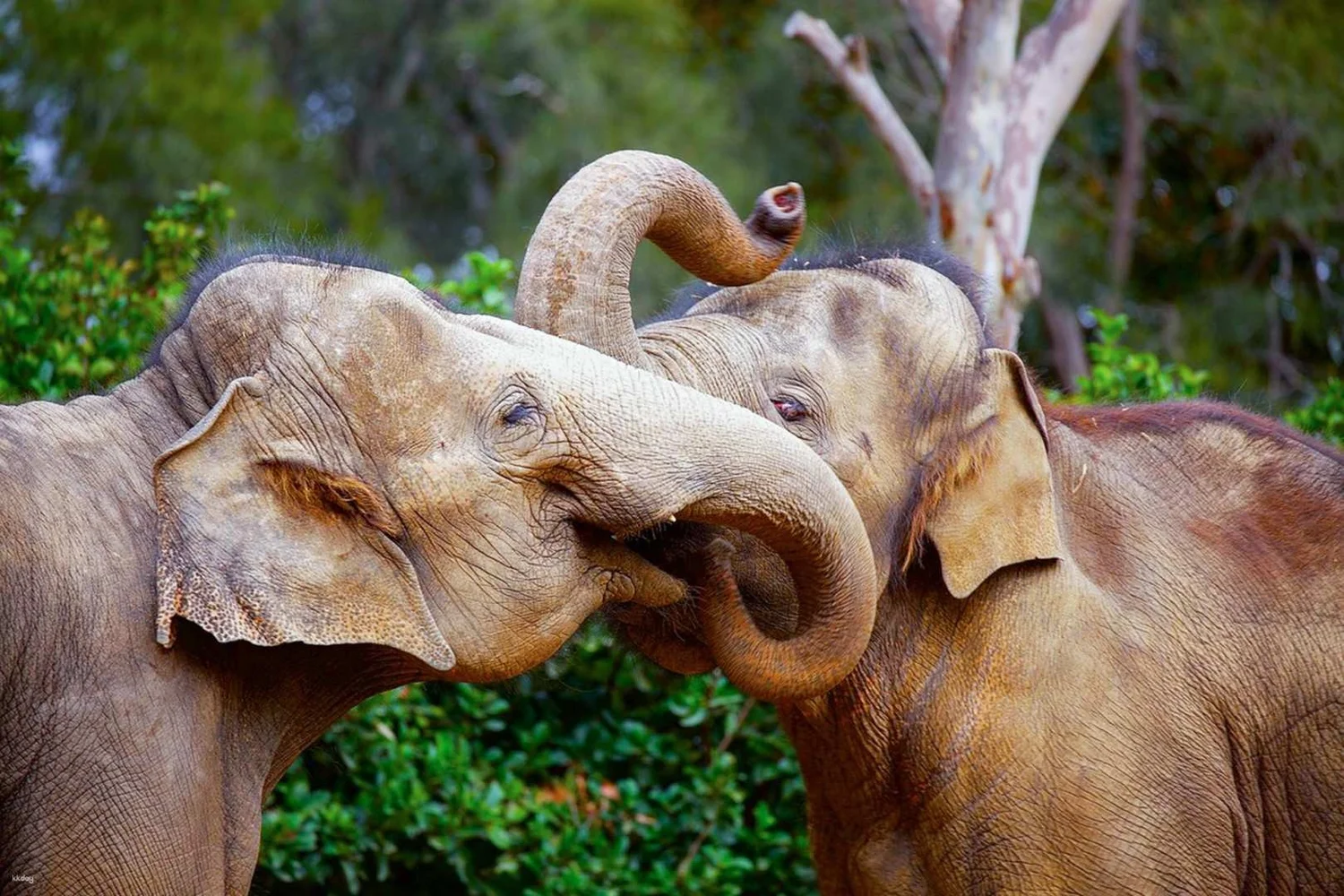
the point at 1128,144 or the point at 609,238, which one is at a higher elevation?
the point at 609,238

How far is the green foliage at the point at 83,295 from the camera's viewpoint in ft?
17.8

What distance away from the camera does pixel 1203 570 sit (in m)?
4.31

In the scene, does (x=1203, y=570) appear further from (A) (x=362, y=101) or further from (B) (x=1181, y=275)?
(A) (x=362, y=101)

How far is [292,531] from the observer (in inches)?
133

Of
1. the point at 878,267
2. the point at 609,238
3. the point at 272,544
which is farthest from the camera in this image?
the point at 878,267

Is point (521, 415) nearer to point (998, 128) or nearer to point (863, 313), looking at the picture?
point (863, 313)

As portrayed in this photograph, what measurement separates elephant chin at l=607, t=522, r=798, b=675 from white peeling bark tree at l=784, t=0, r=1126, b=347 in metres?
3.10

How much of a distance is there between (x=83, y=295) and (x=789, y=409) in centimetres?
276

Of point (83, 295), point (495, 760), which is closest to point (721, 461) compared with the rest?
point (495, 760)

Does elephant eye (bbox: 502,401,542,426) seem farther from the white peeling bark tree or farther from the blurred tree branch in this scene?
the blurred tree branch

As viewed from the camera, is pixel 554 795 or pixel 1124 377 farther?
pixel 1124 377

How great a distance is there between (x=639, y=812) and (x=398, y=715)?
2.78ft

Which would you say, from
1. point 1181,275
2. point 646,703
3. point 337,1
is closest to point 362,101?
point 337,1

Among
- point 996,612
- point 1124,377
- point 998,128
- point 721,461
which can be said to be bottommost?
point 1124,377
